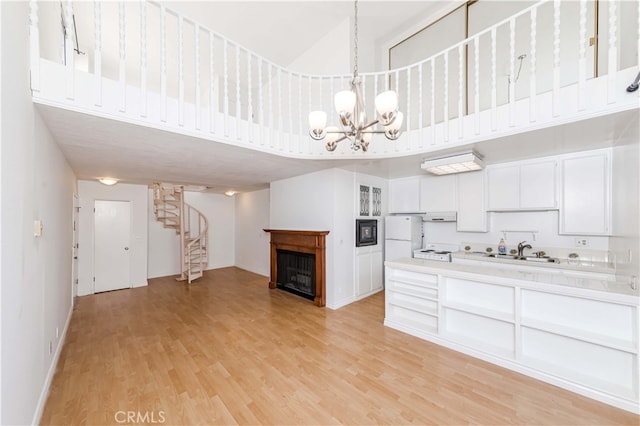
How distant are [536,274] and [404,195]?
275cm

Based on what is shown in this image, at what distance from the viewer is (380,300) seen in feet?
15.5

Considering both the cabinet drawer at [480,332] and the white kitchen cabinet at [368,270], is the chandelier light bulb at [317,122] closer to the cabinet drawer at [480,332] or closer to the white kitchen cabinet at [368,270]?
the cabinet drawer at [480,332]

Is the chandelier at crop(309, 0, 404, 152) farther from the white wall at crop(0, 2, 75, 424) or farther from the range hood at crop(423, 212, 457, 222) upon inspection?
the range hood at crop(423, 212, 457, 222)

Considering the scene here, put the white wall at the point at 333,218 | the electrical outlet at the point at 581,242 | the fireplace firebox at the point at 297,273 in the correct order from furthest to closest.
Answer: the fireplace firebox at the point at 297,273, the white wall at the point at 333,218, the electrical outlet at the point at 581,242

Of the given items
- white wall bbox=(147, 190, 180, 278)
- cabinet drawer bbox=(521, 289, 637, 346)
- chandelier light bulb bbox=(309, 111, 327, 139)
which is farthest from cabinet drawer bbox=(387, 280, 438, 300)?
white wall bbox=(147, 190, 180, 278)

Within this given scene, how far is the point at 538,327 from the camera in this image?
2463 mm

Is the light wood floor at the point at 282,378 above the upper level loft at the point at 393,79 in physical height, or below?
below

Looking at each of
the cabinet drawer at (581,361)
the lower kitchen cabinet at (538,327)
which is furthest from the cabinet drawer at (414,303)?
the cabinet drawer at (581,361)

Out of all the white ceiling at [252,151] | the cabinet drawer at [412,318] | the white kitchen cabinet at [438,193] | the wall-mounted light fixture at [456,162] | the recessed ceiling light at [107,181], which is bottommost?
the cabinet drawer at [412,318]

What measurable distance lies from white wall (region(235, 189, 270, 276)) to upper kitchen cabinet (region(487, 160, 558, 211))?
5207 mm

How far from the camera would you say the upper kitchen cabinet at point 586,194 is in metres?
3.18

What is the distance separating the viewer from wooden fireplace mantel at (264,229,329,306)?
4.43 m

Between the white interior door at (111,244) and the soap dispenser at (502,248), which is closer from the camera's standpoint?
the soap dispenser at (502,248)

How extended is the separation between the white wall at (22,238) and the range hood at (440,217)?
523cm
